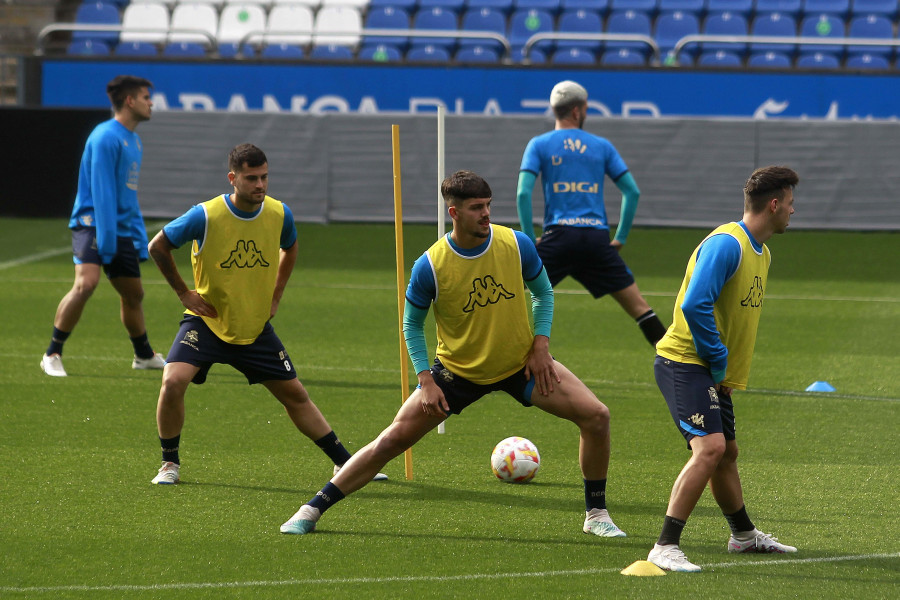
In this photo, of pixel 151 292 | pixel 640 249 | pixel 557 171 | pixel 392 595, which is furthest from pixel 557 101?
pixel 640 249

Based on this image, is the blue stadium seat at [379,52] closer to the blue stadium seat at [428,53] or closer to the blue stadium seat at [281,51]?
the blue stadium seat at [428,53]

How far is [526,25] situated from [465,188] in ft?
63.8

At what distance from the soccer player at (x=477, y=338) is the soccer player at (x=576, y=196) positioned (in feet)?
12.6

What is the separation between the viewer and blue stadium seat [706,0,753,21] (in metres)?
24.1

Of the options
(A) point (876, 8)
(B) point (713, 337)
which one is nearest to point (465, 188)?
(B) point (713, 337)

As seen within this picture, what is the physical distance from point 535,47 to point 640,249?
21.5ft

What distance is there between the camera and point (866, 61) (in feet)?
73.4

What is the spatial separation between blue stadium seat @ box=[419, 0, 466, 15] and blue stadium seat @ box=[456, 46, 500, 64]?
7.17 feet

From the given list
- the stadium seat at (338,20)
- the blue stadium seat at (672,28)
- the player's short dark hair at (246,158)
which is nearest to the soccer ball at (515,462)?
the player's short dark hair at (246,158)

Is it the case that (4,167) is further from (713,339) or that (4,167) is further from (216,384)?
(713,339)

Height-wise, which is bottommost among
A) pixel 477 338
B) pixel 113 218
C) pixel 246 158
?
pixel 477 338

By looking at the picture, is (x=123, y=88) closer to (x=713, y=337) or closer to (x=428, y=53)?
(x=713, y=337)

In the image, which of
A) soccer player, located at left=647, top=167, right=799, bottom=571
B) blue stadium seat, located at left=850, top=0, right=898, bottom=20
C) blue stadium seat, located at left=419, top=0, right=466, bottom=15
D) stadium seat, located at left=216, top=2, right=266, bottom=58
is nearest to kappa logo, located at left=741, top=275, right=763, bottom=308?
soccer player, located at left=647, top=167, right=799, bottom=571

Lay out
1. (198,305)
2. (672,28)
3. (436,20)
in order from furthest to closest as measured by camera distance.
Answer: (436,20)
(672,28)
(198,305)
